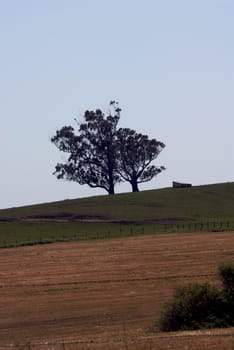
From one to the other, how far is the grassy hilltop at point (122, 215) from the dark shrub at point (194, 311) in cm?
4806

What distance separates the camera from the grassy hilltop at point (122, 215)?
85.0 metres

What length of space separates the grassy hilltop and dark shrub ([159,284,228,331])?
4806 centimetres

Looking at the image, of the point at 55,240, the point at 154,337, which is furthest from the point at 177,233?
the point at 154,337

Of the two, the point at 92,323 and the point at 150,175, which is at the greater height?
the point at 150,175

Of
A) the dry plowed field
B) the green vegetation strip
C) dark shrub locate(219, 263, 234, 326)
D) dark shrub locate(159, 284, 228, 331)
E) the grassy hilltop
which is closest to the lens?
the dry plowed field

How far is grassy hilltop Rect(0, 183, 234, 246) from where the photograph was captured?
85.0 m

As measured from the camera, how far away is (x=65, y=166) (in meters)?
132

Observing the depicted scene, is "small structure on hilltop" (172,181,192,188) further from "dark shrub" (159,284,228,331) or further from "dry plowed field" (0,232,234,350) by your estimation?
"dark shrub" (159,284,228,331)

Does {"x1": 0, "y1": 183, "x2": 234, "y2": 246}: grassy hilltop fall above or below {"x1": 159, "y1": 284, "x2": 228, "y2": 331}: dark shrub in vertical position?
above

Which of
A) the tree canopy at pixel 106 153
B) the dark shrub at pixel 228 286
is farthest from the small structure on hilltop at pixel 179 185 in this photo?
the dark shrub at pixel 228 286

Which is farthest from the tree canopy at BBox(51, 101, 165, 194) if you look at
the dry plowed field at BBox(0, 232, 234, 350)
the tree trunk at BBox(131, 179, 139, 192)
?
the dry plowed field at BBox(0, 232, 234, 350)

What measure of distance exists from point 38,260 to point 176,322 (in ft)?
109

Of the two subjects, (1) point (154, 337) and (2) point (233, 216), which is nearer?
(1) point (154, 337)

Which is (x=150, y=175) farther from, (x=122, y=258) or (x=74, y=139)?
(x=122, y=258)
